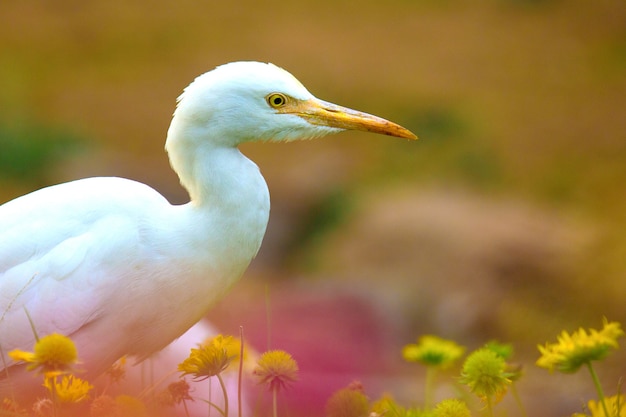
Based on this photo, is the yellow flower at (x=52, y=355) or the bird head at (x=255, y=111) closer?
the yellow flower at (x=52, y=355)

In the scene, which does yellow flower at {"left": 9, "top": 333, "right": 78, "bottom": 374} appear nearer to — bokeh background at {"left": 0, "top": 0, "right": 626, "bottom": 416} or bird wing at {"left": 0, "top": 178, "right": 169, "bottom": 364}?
bird wing at {"left": 0, "top": 178, "right": 169, "bottom": 364}

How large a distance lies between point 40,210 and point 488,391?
146 cm

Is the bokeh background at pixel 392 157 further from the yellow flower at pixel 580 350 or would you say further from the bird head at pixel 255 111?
the yellow flower at pixel 580 350

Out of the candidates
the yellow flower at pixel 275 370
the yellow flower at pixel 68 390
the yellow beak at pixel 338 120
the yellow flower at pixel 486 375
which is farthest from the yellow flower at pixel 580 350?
the yellow beak at pixel 338 120

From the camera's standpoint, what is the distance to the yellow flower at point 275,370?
222 cm

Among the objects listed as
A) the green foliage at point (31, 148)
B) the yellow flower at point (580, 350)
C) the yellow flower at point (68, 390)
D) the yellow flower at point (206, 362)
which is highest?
the green foliage at point (31, 148)

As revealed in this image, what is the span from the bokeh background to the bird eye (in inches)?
35.7

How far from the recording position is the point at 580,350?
2094 mm

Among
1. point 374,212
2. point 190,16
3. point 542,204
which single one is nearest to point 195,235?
point 374,212

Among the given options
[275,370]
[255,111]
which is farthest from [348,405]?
[255,111]

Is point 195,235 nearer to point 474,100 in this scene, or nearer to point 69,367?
point 69,367

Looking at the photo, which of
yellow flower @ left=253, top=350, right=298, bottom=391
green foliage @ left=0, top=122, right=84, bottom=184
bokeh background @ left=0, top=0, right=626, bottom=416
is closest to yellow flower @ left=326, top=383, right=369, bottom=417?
yellow flower @ left=253, top=350, right=298, bottom=391

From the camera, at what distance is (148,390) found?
2.48m

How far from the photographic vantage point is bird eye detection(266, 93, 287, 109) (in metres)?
2.98
